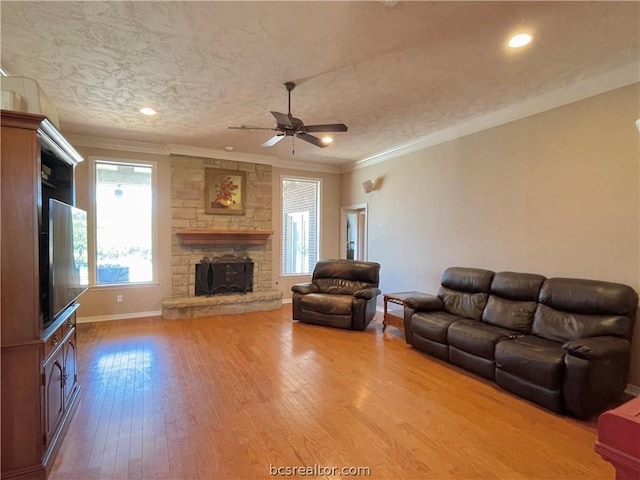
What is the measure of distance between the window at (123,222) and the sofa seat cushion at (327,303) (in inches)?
112

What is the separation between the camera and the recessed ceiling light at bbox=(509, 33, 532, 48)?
7.88ft

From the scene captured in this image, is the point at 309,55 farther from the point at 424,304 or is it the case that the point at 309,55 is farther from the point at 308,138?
the point at 424,304

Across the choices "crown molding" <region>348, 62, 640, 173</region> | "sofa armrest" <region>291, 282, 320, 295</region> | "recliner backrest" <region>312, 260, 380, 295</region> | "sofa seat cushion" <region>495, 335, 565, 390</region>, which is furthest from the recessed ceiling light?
"sofa armrest" <region>291, 282, 320, 295</region>

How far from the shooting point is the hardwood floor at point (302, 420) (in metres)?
2.01

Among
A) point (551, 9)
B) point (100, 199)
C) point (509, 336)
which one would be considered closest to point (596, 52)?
point (551, 9)

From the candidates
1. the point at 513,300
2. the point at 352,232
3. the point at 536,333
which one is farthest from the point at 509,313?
the point at 352,232

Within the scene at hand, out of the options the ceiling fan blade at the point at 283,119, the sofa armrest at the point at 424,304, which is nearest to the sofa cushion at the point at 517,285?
the sofa armrest at the point at 424,304

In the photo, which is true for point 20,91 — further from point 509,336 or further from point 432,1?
point 509,336

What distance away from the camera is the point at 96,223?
5223 millimetres

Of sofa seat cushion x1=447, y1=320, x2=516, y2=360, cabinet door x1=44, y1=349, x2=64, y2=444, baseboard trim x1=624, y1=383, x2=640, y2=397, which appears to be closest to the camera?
cabinet door x1=44, y1=349, x2=64, y2=444

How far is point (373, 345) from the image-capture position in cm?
421

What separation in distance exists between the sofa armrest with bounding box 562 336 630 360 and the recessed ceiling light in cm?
241

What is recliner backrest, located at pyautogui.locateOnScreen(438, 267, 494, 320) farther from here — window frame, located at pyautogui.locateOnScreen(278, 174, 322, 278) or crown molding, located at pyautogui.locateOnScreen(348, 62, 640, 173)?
window frame, located at pyautogui.locateOnScreen(278, 174, 322, 278)

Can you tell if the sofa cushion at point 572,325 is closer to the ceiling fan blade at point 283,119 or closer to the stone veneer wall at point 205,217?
the ceiling fan blade at point 283,119
